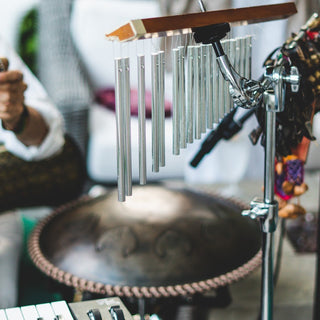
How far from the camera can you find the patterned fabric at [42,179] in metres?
1.53

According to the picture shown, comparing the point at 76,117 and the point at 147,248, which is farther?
the point at 76,117

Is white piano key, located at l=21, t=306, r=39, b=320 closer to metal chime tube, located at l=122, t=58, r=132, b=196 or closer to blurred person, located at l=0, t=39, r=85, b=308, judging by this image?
metal chime tube, located at l=122, t=58, r=132, b=196

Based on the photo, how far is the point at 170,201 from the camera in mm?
1247

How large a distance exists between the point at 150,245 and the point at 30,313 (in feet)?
1.38

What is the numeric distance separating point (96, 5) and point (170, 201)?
172 centimetres

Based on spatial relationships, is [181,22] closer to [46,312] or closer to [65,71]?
[46,312]

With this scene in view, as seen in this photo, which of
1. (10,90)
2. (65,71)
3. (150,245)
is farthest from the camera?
(65,71)

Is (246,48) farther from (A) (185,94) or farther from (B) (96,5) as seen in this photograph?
(B) (96,5)

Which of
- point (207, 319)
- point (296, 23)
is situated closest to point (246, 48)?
point (207, 319)

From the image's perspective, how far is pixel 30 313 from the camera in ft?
2.45

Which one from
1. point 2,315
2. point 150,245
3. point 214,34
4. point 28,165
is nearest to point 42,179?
point 28,165

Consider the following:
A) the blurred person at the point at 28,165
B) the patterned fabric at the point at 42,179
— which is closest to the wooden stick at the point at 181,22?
the blurred person at the point at 28,165

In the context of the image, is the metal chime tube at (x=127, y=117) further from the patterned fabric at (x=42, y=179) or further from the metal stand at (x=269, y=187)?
the patterned fabric at (x=42, y=179)

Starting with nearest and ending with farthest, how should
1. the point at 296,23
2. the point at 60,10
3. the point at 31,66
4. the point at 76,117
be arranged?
1. the point at 296,23
2. the point at 76,117
3. the point at 60,10
4. the point at 31,66
